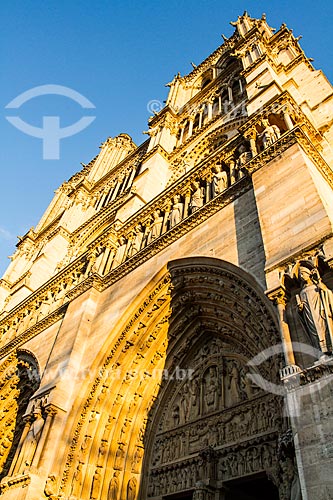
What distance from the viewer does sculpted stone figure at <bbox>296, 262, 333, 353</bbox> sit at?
3.72m

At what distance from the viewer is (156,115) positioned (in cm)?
1816

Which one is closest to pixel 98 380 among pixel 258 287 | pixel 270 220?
pixel 258 287

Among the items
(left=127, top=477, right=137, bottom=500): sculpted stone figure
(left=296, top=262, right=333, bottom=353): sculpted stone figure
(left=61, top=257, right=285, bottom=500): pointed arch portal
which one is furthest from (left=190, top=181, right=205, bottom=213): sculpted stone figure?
(left=127, top=477, right=137, bottom=500): sculpted stone figure

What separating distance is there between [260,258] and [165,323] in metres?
2.97

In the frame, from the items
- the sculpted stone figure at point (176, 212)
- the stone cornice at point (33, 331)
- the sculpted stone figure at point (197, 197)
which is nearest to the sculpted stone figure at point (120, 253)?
the stone cornice at point (33, 331)

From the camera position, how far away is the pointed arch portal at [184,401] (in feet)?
18.1

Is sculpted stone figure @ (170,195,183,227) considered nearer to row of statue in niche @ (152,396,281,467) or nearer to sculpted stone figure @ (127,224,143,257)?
sculpted stone figure @ (127,224,143,257)

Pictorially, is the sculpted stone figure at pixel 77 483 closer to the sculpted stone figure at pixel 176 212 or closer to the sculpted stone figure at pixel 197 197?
the sculpted stone figure at pixel 176 212

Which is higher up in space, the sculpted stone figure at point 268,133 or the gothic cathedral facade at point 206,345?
Result: the sculpted stone figure at point 268,133

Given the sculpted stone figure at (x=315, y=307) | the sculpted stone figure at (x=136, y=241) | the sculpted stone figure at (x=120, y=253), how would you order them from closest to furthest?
the sculpted stone figure at (x=315, y=307) < the sculpted stone figure at (x=136, y=241) < the sculpted stone figure at (x=120, y=253)

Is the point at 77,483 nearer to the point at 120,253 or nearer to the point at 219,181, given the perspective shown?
the point at 120,253

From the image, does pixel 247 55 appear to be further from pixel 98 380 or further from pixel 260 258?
pixel 98 380

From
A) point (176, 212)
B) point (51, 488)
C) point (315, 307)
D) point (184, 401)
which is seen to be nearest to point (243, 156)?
point (176, 212)

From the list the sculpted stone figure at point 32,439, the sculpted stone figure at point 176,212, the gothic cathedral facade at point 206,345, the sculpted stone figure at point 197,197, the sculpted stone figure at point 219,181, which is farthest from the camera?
the sculpted stone figure at point 176,212
